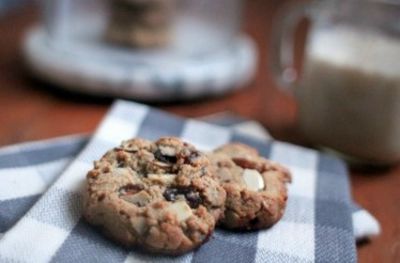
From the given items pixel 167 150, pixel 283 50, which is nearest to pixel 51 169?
pixel 167 150

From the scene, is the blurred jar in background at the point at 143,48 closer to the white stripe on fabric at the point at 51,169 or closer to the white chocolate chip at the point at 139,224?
the white stripe on fabric at the point at 51,169

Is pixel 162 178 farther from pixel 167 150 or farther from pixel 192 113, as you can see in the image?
pixel 192 113

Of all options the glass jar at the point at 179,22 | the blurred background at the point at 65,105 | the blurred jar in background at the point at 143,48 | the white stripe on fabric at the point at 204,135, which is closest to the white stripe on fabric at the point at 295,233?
the white stripe on fabric at the point at 204,135

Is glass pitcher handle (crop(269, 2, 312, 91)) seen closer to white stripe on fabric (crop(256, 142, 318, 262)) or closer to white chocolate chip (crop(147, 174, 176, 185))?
white stripe on fabric (crop(256, 142, 318, 262))

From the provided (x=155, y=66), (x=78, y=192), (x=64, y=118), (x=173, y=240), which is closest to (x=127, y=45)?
(x=155, y=66)

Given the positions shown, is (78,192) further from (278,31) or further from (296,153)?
(278,31)

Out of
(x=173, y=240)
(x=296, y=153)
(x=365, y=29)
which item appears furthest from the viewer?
(x=365, y=29)

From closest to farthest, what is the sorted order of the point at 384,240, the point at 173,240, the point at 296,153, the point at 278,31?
1. the point at 173,240
2. the point at 384,240
3. the point at 296,153
4. the point at 278,31
